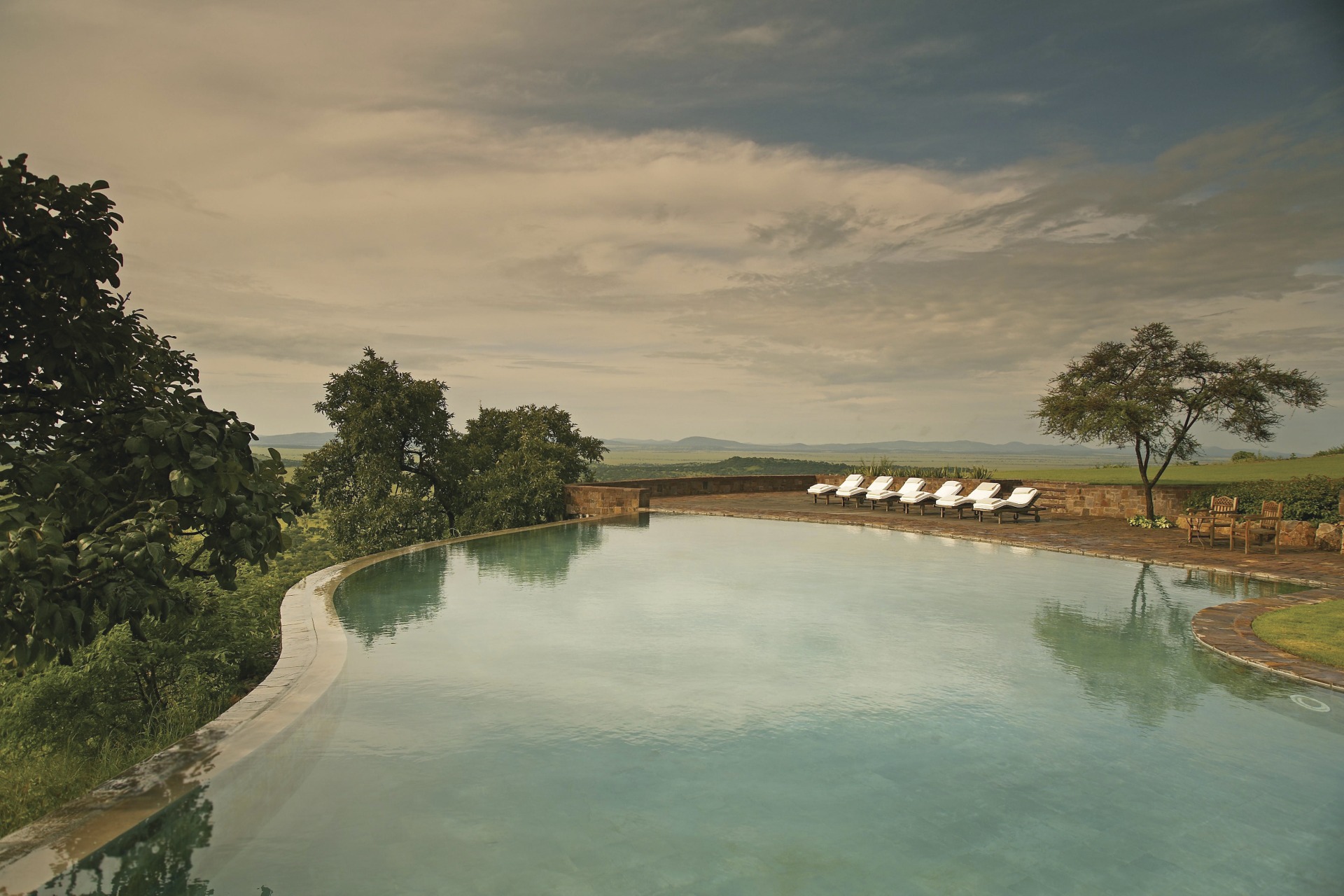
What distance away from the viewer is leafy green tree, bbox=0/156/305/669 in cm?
219

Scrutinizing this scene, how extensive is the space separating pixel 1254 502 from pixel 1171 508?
5.98 feet

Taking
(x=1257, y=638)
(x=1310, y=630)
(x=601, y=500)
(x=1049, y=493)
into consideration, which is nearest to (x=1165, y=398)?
(x=1049, y=493)

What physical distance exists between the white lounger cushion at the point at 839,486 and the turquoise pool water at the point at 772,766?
12.2m

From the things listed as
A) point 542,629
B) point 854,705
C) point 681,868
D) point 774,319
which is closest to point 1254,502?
point 854,705

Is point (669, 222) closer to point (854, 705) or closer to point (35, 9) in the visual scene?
point (35, 9)

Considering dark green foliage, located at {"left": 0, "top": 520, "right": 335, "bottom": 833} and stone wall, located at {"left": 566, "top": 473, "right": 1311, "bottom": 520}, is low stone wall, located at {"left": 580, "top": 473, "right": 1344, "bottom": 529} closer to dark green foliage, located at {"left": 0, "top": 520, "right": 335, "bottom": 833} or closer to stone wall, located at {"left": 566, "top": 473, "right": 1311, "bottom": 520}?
stone wall, located at {"left": 566, "top": 473, "right": 1311, "bottom": 520}

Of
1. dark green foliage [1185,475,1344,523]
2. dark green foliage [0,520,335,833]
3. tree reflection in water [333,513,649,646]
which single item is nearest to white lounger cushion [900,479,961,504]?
dark green foliage [1185,475,1344,523]

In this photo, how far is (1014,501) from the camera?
1647cm

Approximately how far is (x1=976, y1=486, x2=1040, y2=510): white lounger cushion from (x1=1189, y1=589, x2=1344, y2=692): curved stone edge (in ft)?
23.5

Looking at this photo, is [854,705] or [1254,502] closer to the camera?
[854,705]

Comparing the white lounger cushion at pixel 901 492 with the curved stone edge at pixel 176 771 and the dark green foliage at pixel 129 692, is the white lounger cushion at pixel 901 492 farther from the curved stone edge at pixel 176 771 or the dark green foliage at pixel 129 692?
the dark green foliage at pixel 129 692

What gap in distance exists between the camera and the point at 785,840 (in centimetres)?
354

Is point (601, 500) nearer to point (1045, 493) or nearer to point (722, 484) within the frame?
point (722, 484)

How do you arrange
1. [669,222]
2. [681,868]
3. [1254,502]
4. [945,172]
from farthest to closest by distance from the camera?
[669,222] → [945,172] → [1254,502] → [681,868]
